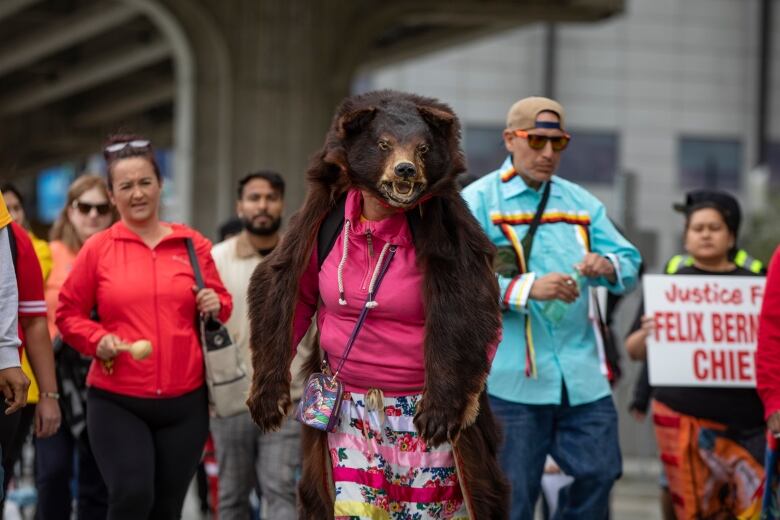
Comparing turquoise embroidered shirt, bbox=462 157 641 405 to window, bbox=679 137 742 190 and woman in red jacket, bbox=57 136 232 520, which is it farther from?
window, bbox=679 137 742 190

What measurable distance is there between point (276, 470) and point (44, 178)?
4735cm

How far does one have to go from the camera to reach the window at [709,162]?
48188mm

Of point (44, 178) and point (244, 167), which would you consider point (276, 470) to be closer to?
point (244, 167)

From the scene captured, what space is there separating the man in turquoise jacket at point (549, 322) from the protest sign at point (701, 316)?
53.7 inches

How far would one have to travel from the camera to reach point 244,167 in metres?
18.7

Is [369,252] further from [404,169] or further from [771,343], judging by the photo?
[771,343]

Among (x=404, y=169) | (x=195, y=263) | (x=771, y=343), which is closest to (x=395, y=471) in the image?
(x=404, y=169)

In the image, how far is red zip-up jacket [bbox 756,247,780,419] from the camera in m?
7.23

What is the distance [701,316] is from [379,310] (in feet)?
11.6

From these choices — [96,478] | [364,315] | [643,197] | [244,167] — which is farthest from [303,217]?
[643,197]

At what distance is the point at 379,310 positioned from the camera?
5.62 m

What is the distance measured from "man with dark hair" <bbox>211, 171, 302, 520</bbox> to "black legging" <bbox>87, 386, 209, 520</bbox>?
1.54 metres

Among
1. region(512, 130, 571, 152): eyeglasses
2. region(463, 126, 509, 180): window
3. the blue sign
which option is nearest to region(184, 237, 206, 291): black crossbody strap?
region(512, 130, 571, 152): eyeglasses

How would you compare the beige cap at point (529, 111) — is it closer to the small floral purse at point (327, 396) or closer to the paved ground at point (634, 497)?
the small floral purse at point (327, 396)
